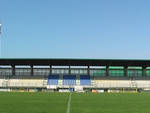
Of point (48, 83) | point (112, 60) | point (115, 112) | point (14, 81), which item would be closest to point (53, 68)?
point (48, 83)

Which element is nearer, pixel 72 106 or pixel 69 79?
pixel 72 106

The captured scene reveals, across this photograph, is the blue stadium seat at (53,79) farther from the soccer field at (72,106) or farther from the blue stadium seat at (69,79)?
the soccer field at (72,106)

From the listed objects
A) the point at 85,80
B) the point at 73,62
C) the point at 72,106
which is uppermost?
the point at 73,62

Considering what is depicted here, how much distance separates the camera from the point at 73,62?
6831 centimetres

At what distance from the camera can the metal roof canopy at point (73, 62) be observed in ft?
215

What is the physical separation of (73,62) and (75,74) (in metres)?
6.27

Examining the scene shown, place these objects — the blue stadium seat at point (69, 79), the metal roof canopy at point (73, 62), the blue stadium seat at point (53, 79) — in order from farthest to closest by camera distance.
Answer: the blue stadium seat at point (69, 79)
the blue stadium seat at point (53, 79)
the metal roof canopy at point (73, 62)

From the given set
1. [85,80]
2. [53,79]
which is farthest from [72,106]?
[53,79]

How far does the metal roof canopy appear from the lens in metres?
65.6

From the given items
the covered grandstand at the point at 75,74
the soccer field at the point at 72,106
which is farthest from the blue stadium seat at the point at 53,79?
the soccer field at the point at 72,106

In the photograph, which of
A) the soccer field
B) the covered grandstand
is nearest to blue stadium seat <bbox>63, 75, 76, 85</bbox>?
the covered grandstand

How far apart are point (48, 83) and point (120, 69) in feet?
60.4

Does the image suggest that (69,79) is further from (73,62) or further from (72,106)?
(72,106)

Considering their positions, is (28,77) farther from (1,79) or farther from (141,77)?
(141,77)
